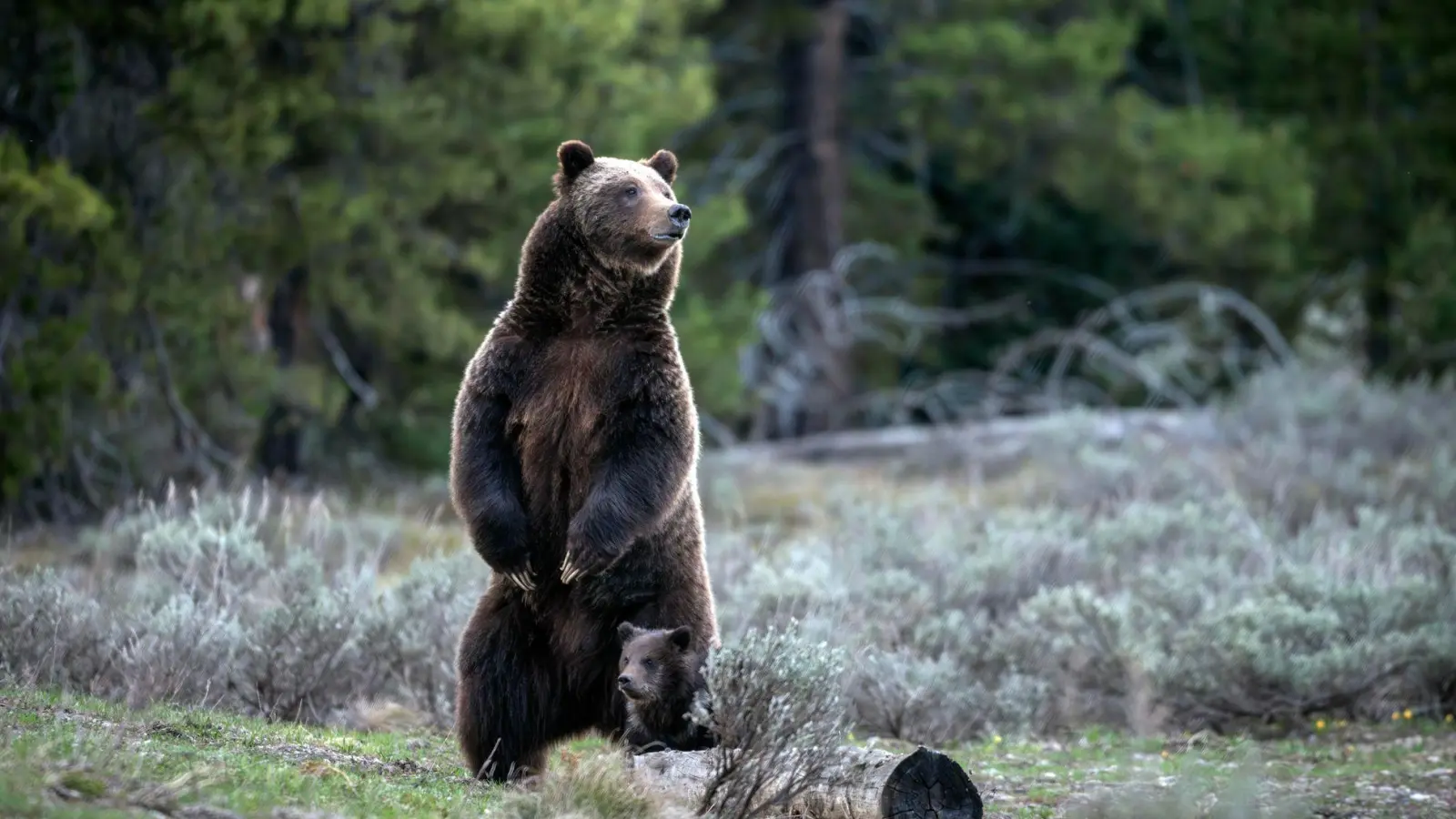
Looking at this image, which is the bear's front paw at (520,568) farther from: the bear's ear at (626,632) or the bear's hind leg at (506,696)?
the bear's ear at (626,632)

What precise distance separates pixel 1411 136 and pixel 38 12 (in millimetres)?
15102

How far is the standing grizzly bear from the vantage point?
20.0 feet

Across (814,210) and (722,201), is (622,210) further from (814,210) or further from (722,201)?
(814,210)

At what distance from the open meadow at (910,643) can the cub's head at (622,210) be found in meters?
1.83

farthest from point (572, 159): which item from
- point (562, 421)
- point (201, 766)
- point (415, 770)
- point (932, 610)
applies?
point (932, 610)

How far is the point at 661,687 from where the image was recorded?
586cm

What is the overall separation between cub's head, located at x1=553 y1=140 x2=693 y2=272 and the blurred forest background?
528cm

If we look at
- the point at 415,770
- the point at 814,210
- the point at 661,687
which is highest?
the point at 814,210

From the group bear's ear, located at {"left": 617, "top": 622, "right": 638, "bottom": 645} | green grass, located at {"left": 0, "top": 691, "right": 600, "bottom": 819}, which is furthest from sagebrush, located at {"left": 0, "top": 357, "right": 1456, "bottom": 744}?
bear's ear, located at {"left": 617, "top": 622, "right": 638, "bottom": 645}

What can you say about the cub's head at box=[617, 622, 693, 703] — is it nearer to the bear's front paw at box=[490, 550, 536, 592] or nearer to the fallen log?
the fallen log

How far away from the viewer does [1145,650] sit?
30.3 feet

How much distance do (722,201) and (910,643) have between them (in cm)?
762

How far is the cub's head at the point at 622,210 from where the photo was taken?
20.6ft

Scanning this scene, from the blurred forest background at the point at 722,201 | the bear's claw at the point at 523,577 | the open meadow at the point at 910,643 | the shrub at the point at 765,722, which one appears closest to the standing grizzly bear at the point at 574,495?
the bear's claw at the point at 523,577
